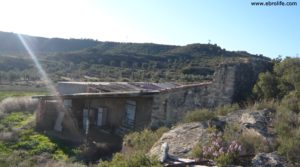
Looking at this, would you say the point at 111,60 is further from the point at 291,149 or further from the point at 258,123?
the point at 291,149

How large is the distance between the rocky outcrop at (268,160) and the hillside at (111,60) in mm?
28444

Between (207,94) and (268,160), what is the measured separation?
7.56 metres

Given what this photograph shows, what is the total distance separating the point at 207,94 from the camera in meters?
15.3

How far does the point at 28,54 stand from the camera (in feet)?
230

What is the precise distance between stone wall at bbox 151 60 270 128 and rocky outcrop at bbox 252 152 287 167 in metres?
6.74

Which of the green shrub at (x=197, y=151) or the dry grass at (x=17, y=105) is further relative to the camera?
the dry grass at (x=17, y=105)

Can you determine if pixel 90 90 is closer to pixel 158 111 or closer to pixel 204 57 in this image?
pixel 158 111

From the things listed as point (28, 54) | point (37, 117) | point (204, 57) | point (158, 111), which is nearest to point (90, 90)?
point (37, 117)

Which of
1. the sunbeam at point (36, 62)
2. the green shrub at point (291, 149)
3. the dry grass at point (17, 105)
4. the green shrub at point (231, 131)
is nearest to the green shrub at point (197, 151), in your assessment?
the green shrub at point (231, 131)

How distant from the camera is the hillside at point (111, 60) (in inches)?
1734

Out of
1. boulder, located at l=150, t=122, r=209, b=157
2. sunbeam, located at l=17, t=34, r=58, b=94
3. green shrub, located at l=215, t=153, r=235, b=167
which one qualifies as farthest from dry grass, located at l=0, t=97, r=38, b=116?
green shrub, located at l=215, t=153, r=235, b=167

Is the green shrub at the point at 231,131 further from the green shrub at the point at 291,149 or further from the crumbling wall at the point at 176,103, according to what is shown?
the crumbling wall at the point at 176,103

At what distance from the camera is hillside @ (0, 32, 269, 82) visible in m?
44.0

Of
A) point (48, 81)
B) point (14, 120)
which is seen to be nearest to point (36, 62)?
point (48, 81)
